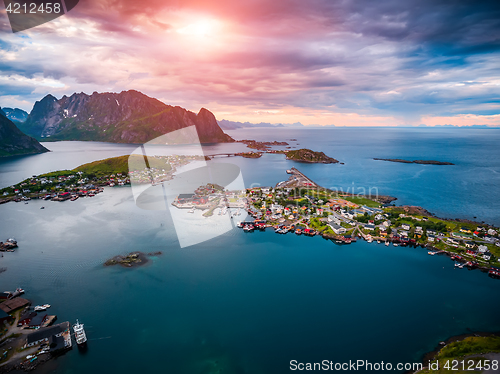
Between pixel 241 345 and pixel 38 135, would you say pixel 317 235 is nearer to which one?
pixel 241 345

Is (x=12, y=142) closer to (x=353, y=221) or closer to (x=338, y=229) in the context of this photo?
(x=338, y=229)

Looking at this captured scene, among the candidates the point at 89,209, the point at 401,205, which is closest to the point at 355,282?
the point at 401,205

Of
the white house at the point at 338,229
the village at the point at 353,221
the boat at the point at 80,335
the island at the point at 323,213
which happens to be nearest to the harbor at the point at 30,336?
the boat at the point at 80,335

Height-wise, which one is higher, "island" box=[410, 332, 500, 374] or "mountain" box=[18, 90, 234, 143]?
"mountain" box=[18, 90, 234, 143]

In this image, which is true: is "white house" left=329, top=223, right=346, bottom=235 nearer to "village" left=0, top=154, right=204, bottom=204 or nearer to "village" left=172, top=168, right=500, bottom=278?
"village" left=172, top=168, right=500, bottom=278

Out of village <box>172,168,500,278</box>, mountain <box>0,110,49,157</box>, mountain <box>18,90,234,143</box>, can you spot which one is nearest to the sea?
village <box>172,168,500,278</box>

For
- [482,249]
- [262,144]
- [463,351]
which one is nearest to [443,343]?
[463,351]
